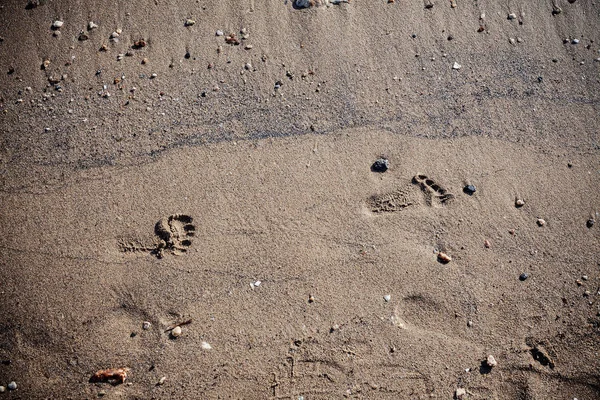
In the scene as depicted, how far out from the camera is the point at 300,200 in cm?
298

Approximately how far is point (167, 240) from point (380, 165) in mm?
1656

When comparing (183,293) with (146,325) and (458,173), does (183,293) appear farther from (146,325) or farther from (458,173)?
(458,173)

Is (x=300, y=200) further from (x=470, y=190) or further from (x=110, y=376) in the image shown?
(x=110, y=376)

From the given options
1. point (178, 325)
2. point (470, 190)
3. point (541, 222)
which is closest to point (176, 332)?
point (178, 325)

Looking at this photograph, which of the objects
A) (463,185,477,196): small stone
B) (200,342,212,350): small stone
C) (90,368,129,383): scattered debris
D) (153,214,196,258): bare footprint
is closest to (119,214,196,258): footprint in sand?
(153,214,196,258): bare footprint

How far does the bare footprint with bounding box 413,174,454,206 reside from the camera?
3.03m

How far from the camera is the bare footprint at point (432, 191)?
3033 millimetres

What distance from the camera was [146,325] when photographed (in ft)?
8.90

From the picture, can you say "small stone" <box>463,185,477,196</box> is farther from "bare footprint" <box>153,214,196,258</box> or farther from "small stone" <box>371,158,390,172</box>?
"bare footprint" <box>153,214,196,258</box>

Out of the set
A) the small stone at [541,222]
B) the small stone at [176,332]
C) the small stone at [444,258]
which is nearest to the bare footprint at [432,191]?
the small stone at [444,258]

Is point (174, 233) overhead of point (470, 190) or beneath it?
beneath

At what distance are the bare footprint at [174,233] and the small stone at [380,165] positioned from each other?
1.41 meters

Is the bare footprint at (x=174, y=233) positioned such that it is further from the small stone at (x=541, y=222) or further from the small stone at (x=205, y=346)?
the small stone at (x=541, y=222)

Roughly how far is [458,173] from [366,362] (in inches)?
61.3
